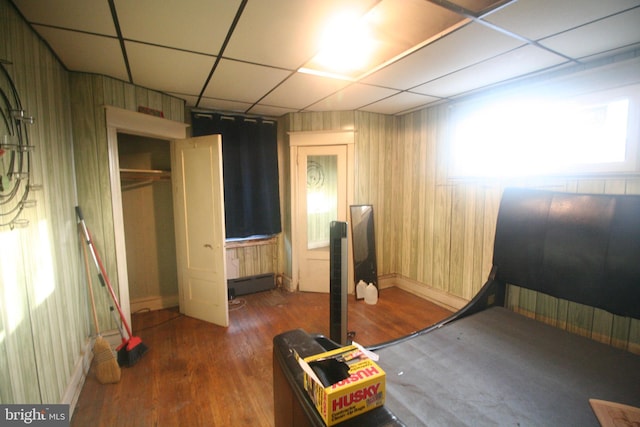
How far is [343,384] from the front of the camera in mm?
894

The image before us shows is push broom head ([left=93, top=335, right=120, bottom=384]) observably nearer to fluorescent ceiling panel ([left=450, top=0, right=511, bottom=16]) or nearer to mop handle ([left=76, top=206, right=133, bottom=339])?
mop handle ([left=76, top=206, right=133, bottom=339])

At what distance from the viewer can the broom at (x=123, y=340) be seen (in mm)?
2246

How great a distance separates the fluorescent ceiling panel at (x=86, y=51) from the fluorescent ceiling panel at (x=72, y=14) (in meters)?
0.09

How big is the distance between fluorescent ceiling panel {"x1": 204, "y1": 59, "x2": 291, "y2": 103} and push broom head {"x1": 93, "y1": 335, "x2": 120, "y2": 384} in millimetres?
2382

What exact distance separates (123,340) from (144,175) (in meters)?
1.70

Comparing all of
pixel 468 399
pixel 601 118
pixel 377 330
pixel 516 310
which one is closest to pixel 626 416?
pixel 468 399

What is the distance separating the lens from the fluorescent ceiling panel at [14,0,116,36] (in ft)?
4.53

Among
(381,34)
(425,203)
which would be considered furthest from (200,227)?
(425,203)

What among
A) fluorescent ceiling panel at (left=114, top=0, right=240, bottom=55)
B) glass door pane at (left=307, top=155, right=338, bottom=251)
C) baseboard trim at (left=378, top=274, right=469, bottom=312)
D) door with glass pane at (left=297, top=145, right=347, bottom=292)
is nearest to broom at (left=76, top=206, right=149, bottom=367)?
fluorescent ceiling panel at (left=114, top=0, right=240, bottom=55)

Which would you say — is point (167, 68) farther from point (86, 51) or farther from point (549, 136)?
point (549, 136)

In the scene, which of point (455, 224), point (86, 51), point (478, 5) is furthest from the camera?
point (455, 224)

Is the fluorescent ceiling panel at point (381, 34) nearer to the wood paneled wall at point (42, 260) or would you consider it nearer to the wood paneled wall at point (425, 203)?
the wood paneled wall at point (425, 203)

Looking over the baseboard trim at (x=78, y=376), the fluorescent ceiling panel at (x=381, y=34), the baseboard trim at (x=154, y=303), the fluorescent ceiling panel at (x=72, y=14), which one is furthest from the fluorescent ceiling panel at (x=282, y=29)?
the baseboard trim at (x=154, y=303)

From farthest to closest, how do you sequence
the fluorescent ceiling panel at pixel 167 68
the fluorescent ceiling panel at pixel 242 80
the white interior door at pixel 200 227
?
the white interior door at pixel 200 227 → the fluorescent ceiling panel at pixel 242 80 → the fluorescent ceiling panel at pixel 167 68
